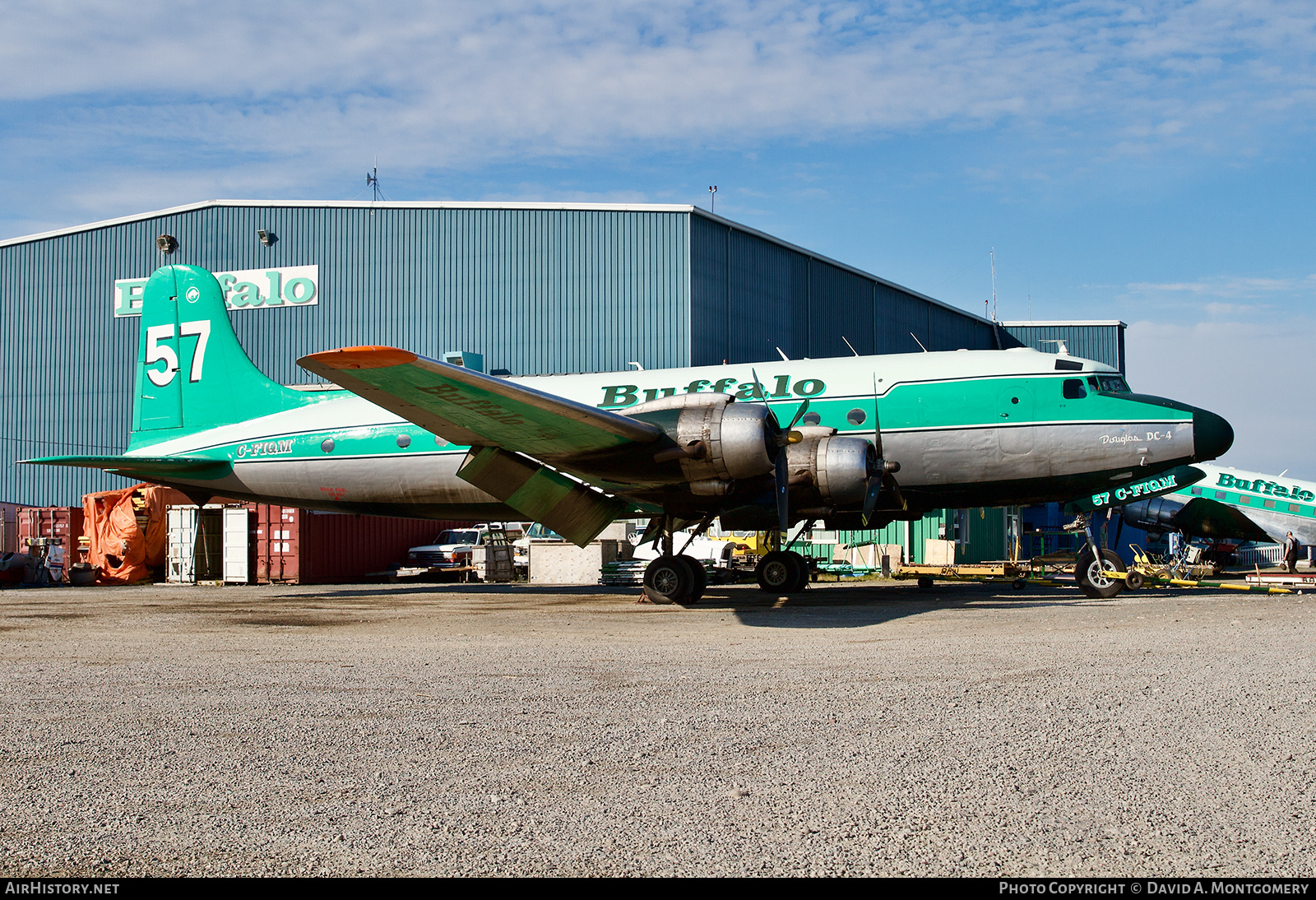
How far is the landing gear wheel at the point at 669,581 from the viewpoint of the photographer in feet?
51.6

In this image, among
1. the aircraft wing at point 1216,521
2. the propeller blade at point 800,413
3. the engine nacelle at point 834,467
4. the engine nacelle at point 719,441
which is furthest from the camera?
the aircraft wing at point 1216,521

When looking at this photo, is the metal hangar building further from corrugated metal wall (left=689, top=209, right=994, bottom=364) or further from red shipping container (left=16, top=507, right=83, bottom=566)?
red shipping container (left=16, top=507, right=83, bottom=566)

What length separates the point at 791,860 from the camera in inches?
146

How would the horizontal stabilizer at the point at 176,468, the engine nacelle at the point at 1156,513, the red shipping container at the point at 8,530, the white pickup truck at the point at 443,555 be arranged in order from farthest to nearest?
the engine nacelle at the point at 1156,513 → the red shipping container at the point at 8,530 → the white pickup truck at the point at 443,555 → the horizontal stabilizer at the point at 176,468

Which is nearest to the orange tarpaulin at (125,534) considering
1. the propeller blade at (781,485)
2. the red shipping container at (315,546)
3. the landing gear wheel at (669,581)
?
the red shipping container at (315,546)

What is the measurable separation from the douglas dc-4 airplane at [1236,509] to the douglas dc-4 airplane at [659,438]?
792 inches

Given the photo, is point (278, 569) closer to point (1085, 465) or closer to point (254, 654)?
point (254, 654)

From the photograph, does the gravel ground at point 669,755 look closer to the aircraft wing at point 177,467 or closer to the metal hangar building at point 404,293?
the aircraft wing at point 177,467

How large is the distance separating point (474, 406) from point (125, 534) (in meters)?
18.8

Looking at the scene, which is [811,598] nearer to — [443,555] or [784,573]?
[784,573]

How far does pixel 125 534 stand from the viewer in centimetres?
2698

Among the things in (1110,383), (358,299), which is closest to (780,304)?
(358,299)

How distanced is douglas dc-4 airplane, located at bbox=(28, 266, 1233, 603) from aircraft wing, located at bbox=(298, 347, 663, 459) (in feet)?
0.12
